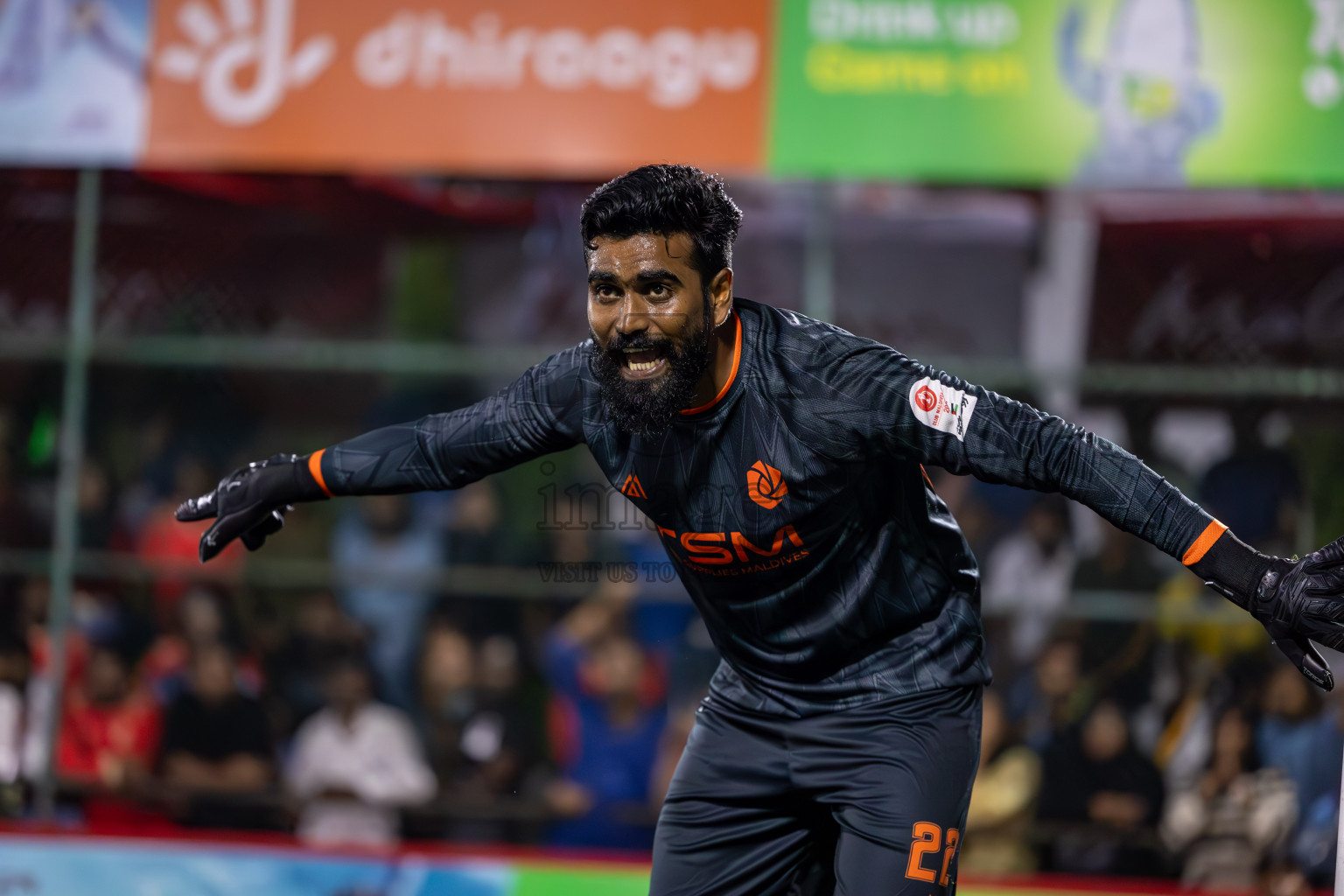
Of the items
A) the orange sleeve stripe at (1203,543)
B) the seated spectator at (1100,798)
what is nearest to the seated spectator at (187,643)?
the seated spectator at (1100,798)

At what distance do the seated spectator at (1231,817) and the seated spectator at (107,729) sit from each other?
420cm

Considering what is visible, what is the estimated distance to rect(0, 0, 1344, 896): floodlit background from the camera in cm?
495

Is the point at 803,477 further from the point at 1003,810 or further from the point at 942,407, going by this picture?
the point at 1003,810

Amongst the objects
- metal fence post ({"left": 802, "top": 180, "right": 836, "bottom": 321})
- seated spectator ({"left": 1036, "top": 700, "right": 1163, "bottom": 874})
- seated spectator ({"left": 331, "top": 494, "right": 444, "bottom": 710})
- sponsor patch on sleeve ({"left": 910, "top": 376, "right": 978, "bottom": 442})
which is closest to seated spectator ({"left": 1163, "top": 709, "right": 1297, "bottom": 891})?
seated spectator ({"left": 1036, "top": 700, "right": 1163, "bottom": 874})

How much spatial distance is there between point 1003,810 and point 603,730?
162 cm

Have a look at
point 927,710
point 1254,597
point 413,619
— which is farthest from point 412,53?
point 1254,597

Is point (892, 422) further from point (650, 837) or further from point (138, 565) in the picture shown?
point (138, 565)

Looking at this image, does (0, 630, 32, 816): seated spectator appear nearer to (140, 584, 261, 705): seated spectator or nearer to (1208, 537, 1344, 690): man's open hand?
(140, 584, 261, 705): seated spectator

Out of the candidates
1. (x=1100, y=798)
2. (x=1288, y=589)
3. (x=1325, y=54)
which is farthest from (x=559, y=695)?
(x=1325, y=54)

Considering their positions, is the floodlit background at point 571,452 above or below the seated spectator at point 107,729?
above

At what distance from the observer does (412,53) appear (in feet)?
17.3

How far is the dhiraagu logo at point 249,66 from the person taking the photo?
529 cm

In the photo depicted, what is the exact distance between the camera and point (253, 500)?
290cm

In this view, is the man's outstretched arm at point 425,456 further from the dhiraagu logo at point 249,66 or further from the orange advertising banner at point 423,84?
the dhiraagu logo at point 249,66
